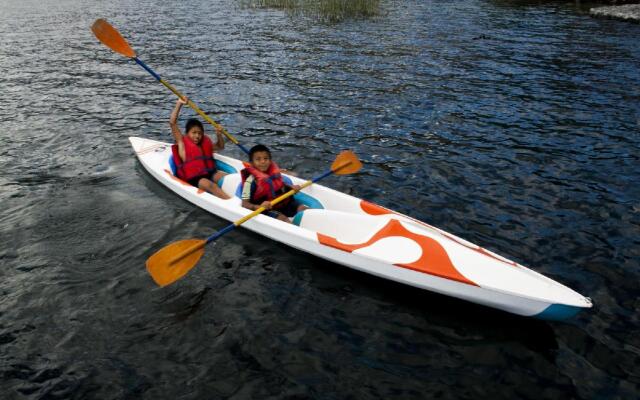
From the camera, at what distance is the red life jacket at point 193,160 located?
7.10m

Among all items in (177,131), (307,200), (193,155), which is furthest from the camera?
(193,155)

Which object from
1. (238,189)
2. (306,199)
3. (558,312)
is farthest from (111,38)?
(558,312)

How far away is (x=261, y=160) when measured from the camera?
6066mm

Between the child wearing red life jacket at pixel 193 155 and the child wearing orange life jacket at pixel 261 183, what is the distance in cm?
94

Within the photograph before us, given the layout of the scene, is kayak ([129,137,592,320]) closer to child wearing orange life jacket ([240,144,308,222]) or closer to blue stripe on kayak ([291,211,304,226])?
blue stripe on kayak ([291,211,304,226])

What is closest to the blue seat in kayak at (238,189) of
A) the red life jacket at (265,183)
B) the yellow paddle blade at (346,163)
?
the red life jacket at (265,183)

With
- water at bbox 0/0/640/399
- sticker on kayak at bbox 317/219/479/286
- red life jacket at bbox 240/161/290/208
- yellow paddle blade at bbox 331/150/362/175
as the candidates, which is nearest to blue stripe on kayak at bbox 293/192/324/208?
red life jacket at bbox 240/161/290/208

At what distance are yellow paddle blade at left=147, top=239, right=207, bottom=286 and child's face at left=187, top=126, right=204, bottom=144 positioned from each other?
8.01 ft

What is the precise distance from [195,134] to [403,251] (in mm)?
3792

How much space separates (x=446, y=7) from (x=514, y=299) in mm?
24016

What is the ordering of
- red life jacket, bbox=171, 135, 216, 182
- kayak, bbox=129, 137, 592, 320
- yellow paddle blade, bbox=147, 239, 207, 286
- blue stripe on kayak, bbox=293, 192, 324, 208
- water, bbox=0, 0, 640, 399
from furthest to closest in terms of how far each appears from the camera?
red life jacket, bbox=171, 135, 216, 182
blue stripe on kayak, bbox=293, 192, 324, 208
yellow paddle blade, bbox=147, 239, 207, 286
kayak, bbox=129, 137, 592, 320
water, bbox=0, 0, 640, 399

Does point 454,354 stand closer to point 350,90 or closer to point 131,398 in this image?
point 131,398

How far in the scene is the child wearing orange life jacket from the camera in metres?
6.08

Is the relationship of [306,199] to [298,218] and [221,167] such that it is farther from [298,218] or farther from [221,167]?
[221,167]
